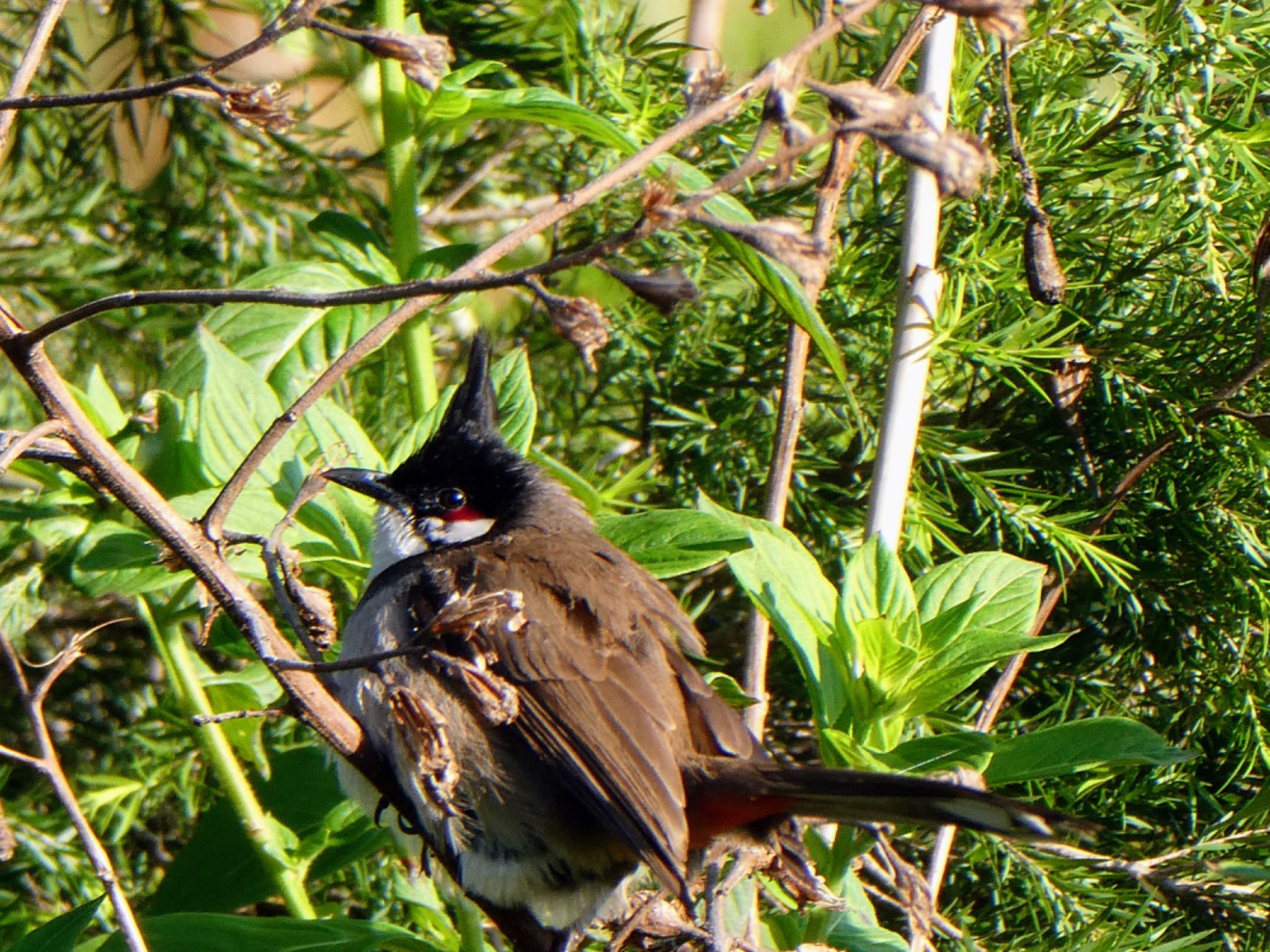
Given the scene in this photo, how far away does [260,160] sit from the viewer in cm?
234

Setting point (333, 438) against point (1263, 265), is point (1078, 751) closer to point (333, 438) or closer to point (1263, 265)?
point (1263, 265)

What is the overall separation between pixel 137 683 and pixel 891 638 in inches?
50.0

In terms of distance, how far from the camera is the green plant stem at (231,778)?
1.53 metres

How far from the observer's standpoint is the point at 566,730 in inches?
64.1

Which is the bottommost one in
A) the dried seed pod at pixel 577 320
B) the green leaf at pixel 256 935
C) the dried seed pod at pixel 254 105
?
the green leaf at pixel 256 935

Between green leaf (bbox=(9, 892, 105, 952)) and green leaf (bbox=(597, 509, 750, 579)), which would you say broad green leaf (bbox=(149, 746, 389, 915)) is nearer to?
green leaf (bbox=(9, 892, 105, 952))

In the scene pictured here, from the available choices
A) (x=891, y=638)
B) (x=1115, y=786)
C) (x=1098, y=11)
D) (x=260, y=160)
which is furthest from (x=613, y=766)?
(x=260, y=160)

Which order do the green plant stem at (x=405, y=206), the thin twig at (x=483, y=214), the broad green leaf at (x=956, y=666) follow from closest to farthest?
the broad green leaf at (x=956, y=666)
the green plant stem at (x=405, y=206)
the thin twig at (x=483, y=214)

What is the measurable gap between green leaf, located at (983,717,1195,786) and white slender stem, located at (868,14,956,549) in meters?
0.30

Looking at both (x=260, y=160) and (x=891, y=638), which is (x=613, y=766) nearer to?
(x=891, y=638)

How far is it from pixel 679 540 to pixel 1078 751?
1.42 feet

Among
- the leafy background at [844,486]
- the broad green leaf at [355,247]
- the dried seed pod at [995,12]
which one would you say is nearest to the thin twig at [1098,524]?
the leafy background at [844,486]

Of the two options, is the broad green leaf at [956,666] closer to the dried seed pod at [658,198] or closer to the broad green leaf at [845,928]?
the broad green leaf at [845,928]

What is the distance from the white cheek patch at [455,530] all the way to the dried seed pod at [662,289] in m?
1.25
